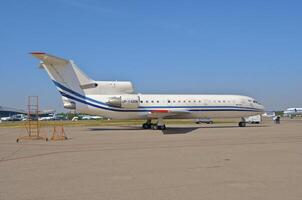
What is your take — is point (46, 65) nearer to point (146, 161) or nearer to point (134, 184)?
point (146, 161)

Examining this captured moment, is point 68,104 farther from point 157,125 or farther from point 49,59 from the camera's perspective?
point 157,125

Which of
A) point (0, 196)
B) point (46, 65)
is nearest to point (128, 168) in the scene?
point (0, 196)

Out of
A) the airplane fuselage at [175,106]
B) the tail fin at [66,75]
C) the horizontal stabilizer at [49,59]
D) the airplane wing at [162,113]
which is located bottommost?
the airplane wing at [162,113]

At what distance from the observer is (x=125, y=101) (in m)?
32.7

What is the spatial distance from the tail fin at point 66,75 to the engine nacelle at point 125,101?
9.33 feet

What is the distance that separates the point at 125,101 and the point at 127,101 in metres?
0.19

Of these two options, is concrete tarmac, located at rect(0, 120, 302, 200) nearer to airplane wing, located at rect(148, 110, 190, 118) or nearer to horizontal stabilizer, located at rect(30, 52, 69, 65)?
horizontal stabilizer, located at rect(30, 52, 69, 65)

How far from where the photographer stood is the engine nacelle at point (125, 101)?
3208cm

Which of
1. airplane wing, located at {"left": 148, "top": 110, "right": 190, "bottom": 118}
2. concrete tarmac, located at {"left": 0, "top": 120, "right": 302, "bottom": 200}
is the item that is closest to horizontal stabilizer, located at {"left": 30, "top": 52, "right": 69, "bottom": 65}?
airplane wing, located at {"left": 148, "top": 110, "right": 190, "bottom": 118}

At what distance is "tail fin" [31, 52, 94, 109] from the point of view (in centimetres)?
2906

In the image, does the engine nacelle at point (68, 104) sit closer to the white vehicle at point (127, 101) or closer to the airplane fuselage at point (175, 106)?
the white vehicle at point (127, 101)

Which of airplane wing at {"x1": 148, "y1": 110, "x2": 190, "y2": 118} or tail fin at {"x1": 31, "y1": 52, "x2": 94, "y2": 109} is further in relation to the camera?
airplane wing at {"x1": 148, "y1": 110, "x2": 190, "y2": 118}

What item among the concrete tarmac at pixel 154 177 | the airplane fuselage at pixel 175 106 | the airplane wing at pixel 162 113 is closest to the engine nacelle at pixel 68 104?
the airplane fuselage at pixel 175 106

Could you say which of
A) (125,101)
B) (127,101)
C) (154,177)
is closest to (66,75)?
(125,101)
